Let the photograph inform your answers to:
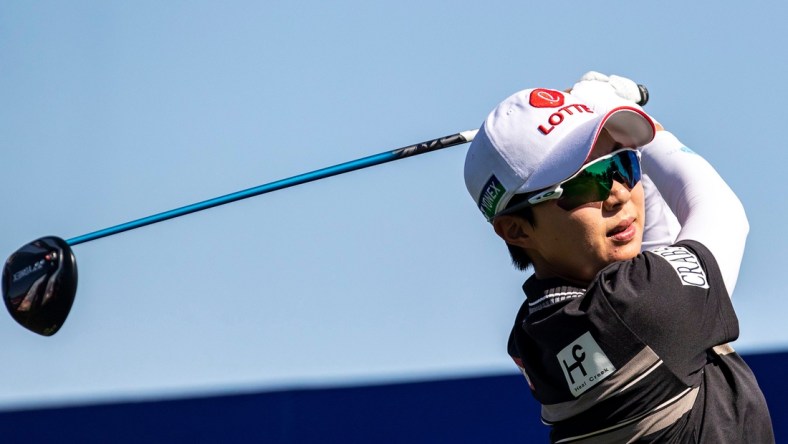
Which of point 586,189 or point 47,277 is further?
point 47,277

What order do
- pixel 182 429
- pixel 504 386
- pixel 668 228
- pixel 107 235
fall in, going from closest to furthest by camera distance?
pixel 668 228, pixel 107 235, pixel 504 386, pixel 182 429

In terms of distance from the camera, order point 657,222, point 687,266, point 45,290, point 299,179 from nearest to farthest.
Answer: point 687,266 → point 657,222 → point 45,290 → point 299,179

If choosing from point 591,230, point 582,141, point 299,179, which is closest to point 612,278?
point 591,230

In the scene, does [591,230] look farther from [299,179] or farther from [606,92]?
[299,179]

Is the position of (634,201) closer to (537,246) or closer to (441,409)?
(537,246)

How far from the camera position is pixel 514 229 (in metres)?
1.55

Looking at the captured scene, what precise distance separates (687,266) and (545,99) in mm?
300

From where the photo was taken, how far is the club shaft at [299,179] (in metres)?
2.46

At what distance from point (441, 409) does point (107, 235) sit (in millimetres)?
1271

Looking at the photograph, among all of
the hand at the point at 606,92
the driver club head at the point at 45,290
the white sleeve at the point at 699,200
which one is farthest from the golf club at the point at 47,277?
the white sleeve at the point at 699,200

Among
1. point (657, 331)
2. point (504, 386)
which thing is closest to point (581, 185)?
point (657, 331)

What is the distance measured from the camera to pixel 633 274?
55.2 inches

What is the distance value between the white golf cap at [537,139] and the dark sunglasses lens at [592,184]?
3cm

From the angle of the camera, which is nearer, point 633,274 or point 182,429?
point 633,274
